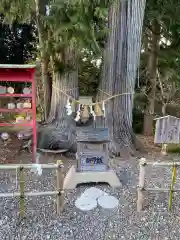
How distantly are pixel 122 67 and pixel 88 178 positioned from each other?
7.59 feet

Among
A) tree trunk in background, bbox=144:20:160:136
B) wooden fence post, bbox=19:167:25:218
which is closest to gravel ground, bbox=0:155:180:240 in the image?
wooden fence post, bbox=19:167:25:218

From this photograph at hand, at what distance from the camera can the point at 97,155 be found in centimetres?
366

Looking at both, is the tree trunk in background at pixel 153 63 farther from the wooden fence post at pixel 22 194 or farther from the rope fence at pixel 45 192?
the wooden fence post at pixel 22 194

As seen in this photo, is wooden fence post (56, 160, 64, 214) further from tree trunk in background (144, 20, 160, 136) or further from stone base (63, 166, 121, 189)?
tree trunk in background (144, 20, 160, 136)

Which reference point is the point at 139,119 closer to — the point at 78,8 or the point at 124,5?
the point at 124,5

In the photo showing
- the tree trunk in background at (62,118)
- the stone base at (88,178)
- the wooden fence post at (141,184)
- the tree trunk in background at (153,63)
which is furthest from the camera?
the tree trunk in background at (153,63)

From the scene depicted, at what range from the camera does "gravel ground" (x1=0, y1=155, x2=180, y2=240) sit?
2.64 meters

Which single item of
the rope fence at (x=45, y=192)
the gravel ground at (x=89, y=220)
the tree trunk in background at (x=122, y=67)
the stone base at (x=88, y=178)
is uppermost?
the tree trunk in background at (x=122, y=67)

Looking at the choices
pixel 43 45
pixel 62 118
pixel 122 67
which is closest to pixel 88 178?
pixel 62 118

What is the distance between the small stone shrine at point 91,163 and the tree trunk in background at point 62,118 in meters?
1.26

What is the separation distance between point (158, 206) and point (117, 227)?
675 mm

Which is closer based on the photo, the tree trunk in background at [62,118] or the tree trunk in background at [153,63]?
the tree trunk in background at [62,118]

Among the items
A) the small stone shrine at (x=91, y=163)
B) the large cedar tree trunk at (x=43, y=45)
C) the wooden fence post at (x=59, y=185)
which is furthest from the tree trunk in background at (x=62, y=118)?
the wooden fence post at (x=59, y=185)

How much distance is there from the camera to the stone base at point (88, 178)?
11.8ft
